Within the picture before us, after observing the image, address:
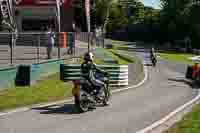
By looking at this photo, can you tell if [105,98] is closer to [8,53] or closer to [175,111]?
[175,111]

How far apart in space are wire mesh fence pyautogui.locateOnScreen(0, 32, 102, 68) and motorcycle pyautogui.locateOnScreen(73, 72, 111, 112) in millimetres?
8148

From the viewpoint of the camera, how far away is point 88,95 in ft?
50.0

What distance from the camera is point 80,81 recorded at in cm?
1509

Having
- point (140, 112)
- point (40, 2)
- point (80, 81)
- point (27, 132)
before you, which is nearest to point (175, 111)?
point (140, 112)

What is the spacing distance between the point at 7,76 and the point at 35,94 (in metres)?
1.46

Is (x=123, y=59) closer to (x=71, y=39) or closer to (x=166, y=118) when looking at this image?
(x=71, y=39)

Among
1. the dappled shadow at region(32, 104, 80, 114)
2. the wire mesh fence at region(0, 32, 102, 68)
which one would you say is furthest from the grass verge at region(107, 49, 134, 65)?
the dappled shadow at region(32, 104, 80, 114)

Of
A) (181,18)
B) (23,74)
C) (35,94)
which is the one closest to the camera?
(35,94)

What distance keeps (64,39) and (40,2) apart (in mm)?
24418

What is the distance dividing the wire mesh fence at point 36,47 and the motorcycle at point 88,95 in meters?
8.15

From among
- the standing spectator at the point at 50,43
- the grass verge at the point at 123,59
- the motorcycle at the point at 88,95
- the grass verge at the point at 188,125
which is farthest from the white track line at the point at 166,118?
the grass verge at the point at 123,59

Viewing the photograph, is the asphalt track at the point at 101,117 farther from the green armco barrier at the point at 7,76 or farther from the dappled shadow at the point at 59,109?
the green armco barrier at the point at 7,76

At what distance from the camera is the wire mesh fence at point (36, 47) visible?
78.9 feet

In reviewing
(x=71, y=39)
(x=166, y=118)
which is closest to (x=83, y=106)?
(x=166, y=118)
